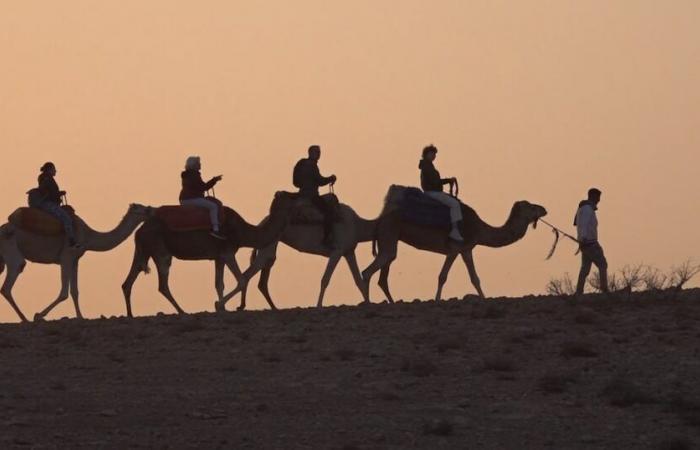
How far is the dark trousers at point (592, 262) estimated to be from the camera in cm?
3137

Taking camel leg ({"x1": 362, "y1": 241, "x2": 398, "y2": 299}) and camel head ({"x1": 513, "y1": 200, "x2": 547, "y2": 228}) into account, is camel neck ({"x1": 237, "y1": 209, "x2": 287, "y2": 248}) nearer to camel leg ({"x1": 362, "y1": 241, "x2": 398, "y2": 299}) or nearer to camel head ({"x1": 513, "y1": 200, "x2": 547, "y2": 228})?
camel leg ({"x1": 362, "y1": 241, "x2": 398, "y2": 299})

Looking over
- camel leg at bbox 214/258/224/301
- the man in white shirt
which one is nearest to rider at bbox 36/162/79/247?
camel leg at bbox 214/258/224/301

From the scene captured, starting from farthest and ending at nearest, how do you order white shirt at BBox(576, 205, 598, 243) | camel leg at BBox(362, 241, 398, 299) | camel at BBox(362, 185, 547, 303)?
camel leg at BBox(362, 241, 398, 299) → camel at BBox(362, 185, 547, 303) → white shirt at BBox(576, 205, 598, 243)

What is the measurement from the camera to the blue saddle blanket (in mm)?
33938

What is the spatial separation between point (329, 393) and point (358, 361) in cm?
200

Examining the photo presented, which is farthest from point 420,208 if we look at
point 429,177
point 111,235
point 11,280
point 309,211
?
point 11,280

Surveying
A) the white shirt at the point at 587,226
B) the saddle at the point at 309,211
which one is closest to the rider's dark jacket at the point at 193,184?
the saddle at the point at 309,211

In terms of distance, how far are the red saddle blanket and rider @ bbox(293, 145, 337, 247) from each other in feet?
5.58

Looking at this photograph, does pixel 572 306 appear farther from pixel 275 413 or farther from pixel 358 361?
pixel 275 413

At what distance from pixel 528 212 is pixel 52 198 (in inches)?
317

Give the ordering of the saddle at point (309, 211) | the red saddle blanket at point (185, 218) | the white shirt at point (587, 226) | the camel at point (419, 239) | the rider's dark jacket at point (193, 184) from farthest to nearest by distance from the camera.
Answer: the camel at point (419, 239) < the saddle at point (309, 211) < the rider's dark jacket at point (193, 184) < the red saddle blanket at point (185, 218) < the white shirt at point (587, 226)

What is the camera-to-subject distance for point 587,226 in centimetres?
3116

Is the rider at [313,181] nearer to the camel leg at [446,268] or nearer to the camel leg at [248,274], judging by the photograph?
the camel leg at [248,274]

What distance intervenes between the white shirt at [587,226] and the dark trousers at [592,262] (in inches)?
4.9
